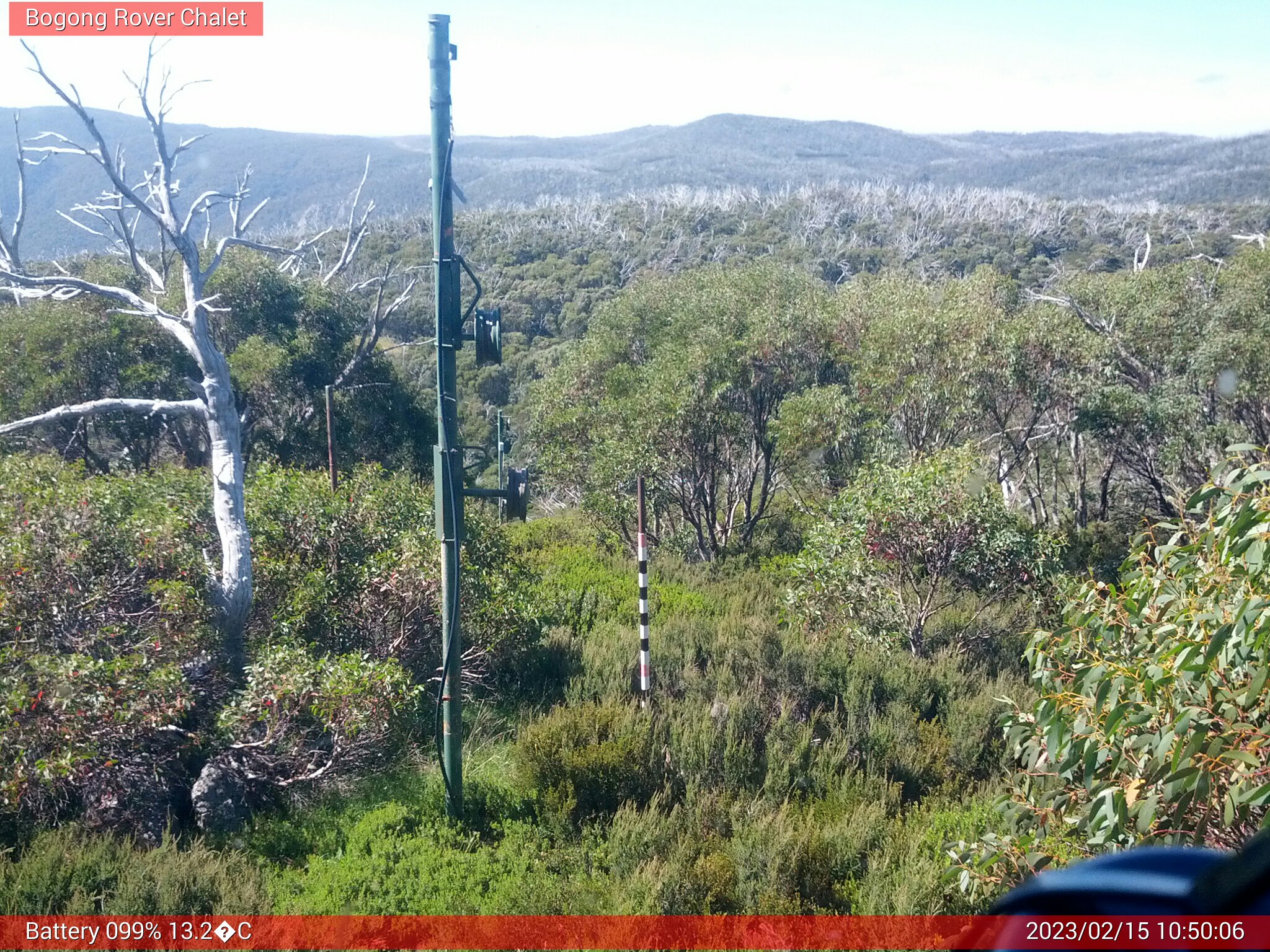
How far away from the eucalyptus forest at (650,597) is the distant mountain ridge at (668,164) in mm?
34317

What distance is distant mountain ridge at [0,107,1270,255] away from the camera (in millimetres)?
56562

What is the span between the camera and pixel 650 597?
12008 millimetres

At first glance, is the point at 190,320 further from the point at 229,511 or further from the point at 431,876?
the point at 431,876

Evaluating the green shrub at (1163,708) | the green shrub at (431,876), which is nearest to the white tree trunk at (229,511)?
the green shrub at (431,876)

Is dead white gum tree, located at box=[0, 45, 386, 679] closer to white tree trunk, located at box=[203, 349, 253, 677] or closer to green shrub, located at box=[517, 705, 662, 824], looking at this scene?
white tree trunk, located at box=[203, 349, 253, 677]

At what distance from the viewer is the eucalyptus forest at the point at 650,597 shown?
423 cm

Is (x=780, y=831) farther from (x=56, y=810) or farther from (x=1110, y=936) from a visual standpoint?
(x=1110, y=936)

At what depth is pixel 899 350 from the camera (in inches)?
554

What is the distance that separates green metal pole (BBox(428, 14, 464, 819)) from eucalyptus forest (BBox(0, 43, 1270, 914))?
486 mm

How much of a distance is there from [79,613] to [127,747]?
1.03 metres

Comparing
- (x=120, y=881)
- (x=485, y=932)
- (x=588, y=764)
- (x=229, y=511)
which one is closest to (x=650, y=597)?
Result: (x=588, y=764)

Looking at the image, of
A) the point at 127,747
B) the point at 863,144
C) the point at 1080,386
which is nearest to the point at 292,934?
the point at 127,747

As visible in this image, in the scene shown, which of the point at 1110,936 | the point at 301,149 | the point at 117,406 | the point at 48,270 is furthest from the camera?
the point at 301,149

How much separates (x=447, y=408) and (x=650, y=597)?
22.2 ft
